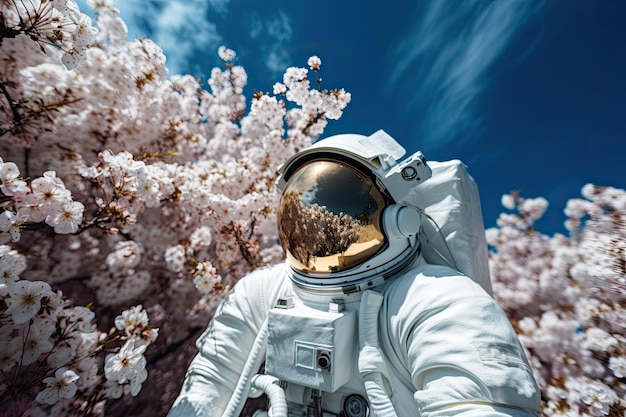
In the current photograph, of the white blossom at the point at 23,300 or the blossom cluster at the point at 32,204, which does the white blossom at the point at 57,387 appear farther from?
the blossom cluster at the point at 32,204

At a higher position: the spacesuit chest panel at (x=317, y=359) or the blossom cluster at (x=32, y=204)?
the blossom cluster at (x=32, y=204)

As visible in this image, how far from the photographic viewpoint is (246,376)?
4.61 feet

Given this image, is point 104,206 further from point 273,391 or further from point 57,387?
point 273,391

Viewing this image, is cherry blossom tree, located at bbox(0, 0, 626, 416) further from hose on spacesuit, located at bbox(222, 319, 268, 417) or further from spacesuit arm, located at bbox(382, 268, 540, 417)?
spacesuit arm, located at bbox(382, 268, 540, 417)

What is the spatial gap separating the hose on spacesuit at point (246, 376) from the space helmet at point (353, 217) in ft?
1.45

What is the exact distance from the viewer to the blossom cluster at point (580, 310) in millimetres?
1640

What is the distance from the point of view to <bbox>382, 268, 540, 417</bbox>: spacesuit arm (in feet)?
2.59

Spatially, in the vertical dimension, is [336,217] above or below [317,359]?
above

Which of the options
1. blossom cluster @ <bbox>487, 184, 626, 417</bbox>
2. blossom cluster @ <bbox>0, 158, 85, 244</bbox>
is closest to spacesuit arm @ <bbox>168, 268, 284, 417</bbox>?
blossom cluster @ <bbox>0, 158, 85, 244</bbox>

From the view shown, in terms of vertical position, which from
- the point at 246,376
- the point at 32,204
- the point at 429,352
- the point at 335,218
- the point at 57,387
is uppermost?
the point at 335,218

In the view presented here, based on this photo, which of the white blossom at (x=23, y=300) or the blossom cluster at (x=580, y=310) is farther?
the blossom cluster at (x=580, y=310)

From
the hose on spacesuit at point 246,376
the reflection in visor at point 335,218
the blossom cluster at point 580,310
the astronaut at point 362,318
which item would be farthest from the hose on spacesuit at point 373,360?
the blossom cluster at point 580,310

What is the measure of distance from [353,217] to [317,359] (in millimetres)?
730

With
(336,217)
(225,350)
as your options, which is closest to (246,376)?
(225,350)
